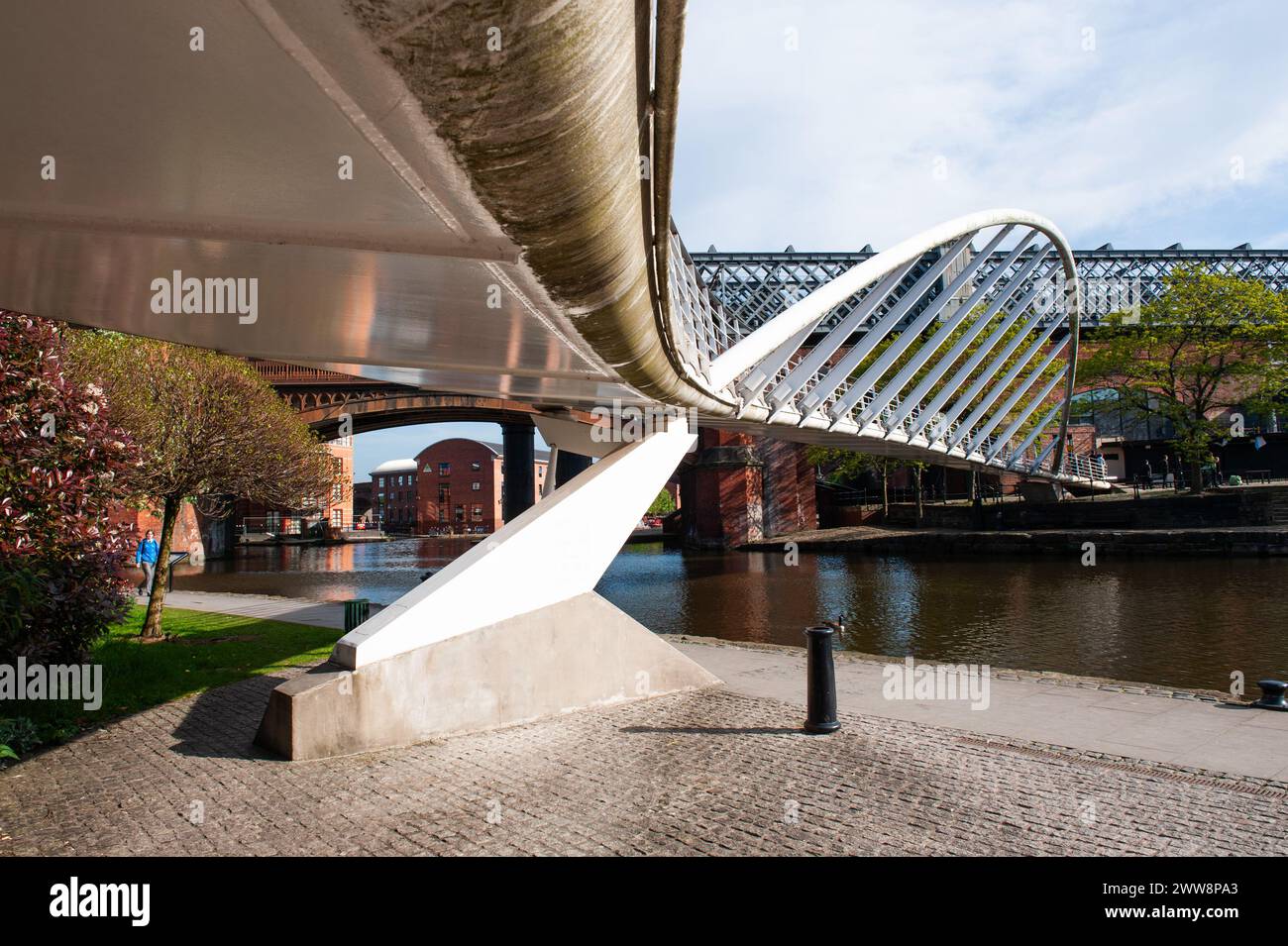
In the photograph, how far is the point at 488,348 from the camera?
19.6 feet

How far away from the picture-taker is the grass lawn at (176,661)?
7113mm

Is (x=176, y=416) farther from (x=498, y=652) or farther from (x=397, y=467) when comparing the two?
(x=397, y=467)

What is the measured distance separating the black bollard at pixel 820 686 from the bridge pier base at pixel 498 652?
6.28 feet

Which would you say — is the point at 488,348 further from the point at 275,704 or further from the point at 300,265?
the point at 275,704

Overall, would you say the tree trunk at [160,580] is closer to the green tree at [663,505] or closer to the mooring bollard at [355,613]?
the mooring bollard at [355,613]

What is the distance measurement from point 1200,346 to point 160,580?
1540 inches
